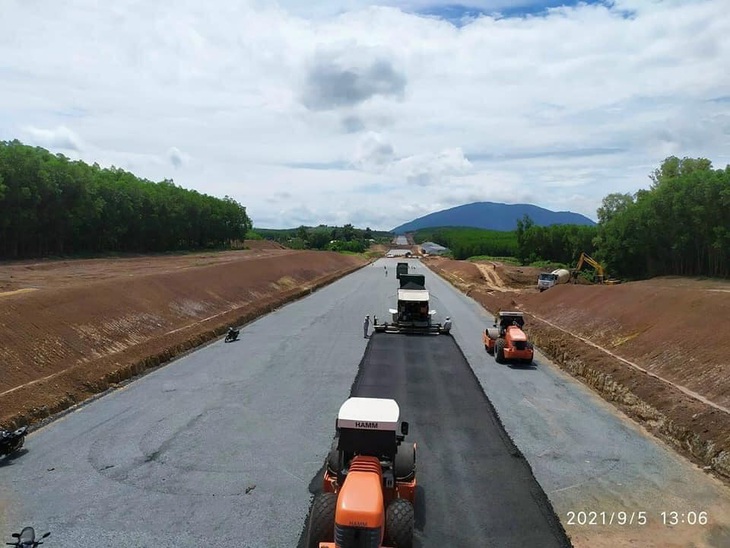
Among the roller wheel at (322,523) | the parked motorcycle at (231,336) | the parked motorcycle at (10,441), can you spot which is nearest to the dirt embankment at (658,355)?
the roller wheel at (322,523)

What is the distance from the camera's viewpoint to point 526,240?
118562 millimetres

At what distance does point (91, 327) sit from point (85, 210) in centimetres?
4963

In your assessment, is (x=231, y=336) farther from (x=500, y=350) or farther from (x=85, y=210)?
(x=85, y=210)

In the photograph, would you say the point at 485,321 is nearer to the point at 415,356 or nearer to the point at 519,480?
the point at 415,356

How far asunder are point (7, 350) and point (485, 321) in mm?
28573

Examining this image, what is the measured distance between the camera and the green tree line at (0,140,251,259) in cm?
6088

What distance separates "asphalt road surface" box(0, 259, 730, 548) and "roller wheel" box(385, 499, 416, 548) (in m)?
1.93

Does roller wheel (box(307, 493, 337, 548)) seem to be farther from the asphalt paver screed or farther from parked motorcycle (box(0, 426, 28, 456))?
parked motorcycle (box(0, 426, 28, 456))

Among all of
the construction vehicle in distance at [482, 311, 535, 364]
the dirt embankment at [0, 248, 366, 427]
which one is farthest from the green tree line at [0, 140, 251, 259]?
the construction vehicle in distance at [482, 311, 535, 364]

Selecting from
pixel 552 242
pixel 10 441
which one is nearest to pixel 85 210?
pixel 10 441

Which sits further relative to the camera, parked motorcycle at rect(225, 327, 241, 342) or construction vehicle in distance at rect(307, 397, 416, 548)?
parked motorcycle at rect(225, 327, 241, 342)

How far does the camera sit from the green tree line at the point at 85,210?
200 feet

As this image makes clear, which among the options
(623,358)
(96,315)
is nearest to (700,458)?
(623,358)

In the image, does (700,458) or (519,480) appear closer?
(519,480)
